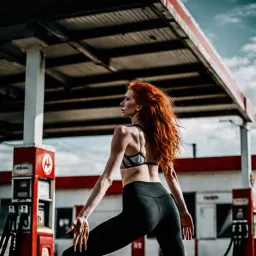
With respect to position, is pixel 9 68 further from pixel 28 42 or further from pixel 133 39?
pixel 28 42

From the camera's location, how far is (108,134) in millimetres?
20281

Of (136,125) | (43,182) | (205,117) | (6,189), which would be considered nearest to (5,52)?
(43,182)

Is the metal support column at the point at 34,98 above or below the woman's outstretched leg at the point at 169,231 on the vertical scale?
above

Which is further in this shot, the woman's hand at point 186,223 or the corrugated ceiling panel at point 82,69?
the corrugated ceiling panel at point 82,69

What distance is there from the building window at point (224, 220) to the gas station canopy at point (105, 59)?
313cm

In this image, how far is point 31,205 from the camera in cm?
965

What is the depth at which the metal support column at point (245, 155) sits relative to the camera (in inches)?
678

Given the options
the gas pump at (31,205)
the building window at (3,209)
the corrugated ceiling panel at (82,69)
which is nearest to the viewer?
the gas pump at (31,205)

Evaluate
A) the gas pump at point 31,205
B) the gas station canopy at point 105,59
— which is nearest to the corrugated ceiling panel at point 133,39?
the gas station canopy at point 105,59

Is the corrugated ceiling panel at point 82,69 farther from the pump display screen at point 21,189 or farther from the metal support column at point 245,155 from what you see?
the metal support column at point 245,155

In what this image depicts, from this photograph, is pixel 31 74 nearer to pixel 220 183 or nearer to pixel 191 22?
pixel 191 22

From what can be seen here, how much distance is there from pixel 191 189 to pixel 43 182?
10.1m

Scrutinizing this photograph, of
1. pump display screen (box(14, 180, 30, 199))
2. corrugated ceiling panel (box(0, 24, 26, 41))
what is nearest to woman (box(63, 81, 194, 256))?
pump display screen (box(14, 180, 30, 199))

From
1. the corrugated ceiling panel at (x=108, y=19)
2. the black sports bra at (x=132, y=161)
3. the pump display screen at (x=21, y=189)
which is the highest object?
the corrugated ceiling panel at (x=108, y=19)
